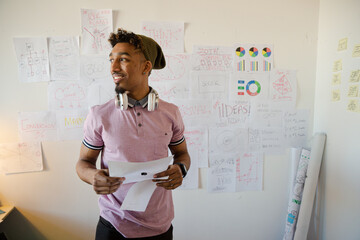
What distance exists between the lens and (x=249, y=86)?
184 cm

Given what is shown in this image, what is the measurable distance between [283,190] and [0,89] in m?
2.47

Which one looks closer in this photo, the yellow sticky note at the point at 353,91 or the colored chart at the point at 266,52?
the yellow sticky note at the point at 353,91

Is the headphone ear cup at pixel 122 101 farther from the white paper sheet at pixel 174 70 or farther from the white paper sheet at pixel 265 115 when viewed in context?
the white paper sheet at pixel 265 115

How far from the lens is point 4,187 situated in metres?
1.68

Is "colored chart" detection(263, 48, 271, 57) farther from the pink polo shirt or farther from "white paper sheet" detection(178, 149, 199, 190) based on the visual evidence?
the pink polo shirt

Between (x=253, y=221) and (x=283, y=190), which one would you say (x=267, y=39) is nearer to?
(x=283, y=190)

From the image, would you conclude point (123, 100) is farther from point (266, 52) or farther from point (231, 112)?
point (266, 52)

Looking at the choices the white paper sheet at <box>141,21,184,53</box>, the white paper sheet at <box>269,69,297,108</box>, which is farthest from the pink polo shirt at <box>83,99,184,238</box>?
the white paper sheet at <box>269,69,297,108</box>

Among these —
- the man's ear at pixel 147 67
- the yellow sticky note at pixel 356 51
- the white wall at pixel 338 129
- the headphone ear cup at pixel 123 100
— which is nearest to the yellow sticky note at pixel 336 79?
the white wall at pixel 338 129

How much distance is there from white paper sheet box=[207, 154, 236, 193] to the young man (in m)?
0.91

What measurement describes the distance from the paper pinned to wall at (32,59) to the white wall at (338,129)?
2.21 metres

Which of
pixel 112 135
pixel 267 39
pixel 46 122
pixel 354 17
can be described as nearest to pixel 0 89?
pixel 46 122

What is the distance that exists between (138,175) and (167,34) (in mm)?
1260

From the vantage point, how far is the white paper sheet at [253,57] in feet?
5.94
